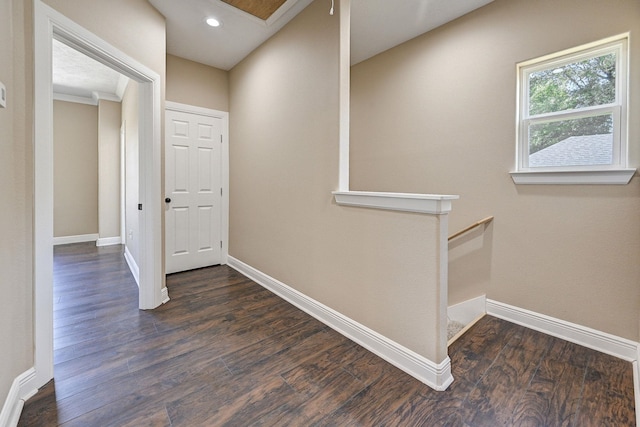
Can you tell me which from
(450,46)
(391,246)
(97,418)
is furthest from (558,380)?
(450,46)

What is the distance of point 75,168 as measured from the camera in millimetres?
5312

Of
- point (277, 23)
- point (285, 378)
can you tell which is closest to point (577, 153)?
point (285, 378)

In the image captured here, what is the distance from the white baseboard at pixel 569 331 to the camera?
1901 mm

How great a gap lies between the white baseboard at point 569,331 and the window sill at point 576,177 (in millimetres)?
1060

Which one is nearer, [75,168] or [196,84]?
[196,84]

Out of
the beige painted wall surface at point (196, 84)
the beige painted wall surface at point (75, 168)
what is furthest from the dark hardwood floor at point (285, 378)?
the beige painted wall surface at point (75, 168)

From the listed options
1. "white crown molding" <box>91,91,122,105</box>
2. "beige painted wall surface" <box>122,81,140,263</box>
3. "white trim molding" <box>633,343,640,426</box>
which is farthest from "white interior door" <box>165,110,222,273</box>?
"white trim molding" <box>633,343,640,426</box>

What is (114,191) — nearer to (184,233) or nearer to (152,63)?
(184,233)

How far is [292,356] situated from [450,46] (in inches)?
121

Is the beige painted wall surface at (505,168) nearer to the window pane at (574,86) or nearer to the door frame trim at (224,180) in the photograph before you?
the window pane at (574,86)

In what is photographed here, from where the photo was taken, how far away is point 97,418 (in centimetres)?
138

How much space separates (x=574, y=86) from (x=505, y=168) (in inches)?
28.5

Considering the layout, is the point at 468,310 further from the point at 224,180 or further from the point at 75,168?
the point at 75,168

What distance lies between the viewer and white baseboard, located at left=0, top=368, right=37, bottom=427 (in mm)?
1262
